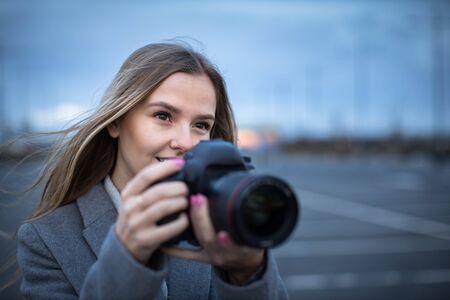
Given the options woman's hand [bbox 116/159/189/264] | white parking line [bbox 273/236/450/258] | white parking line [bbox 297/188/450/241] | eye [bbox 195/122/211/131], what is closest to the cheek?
eye [bbox 195/122/211/131]

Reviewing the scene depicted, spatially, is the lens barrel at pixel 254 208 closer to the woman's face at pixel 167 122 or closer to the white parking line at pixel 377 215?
the woman's face at pixel 167 122

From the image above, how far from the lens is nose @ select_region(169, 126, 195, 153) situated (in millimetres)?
1693

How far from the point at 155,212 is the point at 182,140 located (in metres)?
0.43

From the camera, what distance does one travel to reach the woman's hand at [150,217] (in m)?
1.33

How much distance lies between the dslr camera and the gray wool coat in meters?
0.15

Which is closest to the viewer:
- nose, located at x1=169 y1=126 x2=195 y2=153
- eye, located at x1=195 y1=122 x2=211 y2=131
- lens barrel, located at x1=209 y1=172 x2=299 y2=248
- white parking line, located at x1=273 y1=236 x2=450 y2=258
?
lens barrel, located at x1=209 y1=172 x2=299 y2=248

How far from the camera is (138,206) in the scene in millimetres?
1341

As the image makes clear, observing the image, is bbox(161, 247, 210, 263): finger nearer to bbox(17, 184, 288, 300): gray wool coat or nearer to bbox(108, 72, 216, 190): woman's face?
bbox(17, 184, 288, 300): gray wool coat

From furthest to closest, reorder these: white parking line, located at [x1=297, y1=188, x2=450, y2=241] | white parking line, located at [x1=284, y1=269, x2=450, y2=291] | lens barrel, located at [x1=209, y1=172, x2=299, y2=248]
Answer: white parking line, located at [x1=297, y1=188, x2=450, y2=241] → white parking line, located at [x1=284, y1=269, x2=450, y2=291] → lens barrel, located at [x1=209, y1=172, x2=299, y2=248]

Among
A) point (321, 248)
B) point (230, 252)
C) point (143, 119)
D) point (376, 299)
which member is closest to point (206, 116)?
point (143, 119)

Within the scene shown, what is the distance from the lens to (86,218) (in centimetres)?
182

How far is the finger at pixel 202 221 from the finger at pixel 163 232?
44mm

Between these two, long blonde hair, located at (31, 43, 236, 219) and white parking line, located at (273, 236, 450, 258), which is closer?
long blonde hair, located at (31, 43, 236, 219)

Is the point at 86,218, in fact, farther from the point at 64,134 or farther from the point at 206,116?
the point at 206,116
